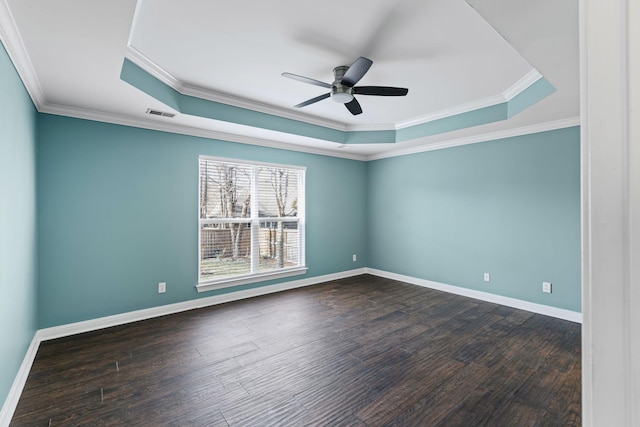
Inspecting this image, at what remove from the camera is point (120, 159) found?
11.8 feet

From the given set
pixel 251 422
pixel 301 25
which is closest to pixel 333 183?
pixel 301 25

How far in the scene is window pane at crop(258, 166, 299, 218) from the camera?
490 cm

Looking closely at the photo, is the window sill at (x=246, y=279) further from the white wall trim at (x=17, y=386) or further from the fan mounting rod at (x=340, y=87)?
the fan mounting rod at (x=340, y=87)

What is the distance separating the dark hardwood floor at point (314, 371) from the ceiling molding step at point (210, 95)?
2652 mm

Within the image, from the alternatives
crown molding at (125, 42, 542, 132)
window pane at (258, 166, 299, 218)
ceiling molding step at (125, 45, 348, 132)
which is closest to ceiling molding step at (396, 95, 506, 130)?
crown molding at (125, 42, 542, 132)

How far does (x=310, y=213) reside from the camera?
5.43 meters

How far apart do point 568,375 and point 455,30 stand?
2928 mm

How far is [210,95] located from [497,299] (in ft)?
15.3

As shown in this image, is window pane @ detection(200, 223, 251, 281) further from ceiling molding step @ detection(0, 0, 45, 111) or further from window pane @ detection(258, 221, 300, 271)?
ceiling molding step @ detection(0, 0, 45, 111)

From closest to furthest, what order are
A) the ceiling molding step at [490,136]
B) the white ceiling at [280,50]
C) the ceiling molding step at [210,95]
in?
the white ceiling at [280,50], the ceiling molding step at [210,95], the ceiling molding step at [490,136]

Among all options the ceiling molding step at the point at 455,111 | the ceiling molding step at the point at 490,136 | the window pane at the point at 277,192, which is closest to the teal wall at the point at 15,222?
the window pane at the point at 277,192

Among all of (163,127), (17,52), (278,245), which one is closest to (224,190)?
(163,127)

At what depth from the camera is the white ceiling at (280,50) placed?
1930 mm

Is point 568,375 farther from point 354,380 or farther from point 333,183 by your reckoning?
point 333,183
